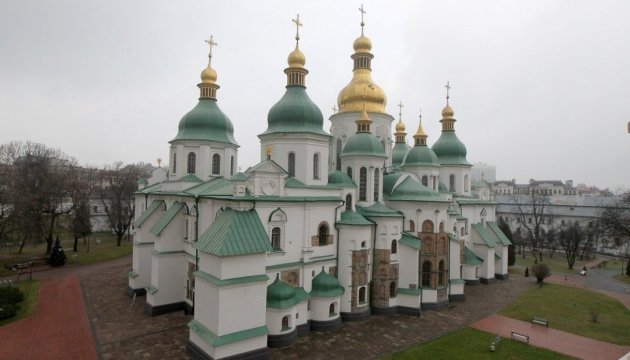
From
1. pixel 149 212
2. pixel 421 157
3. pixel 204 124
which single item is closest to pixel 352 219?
pixel 421 157

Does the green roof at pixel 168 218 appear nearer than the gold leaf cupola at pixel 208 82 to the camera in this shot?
Yes

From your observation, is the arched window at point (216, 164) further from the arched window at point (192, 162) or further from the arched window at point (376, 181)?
the arched window at point (376, 181)

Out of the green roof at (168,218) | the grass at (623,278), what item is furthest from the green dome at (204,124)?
the grass at (623,278)

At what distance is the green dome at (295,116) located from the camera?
746 inches

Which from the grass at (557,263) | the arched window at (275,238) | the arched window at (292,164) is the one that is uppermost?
the arched window at (292,164)

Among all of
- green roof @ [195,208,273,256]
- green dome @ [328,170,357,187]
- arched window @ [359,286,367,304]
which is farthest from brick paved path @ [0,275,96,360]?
green dome @ [328,170,357,187]

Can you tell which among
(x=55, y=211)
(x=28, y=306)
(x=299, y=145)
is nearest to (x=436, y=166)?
(x=299, y=145)

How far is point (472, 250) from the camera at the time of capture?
28891 millimetres

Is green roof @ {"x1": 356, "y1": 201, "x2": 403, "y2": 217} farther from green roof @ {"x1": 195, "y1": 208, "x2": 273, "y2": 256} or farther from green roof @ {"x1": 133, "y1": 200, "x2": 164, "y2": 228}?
green roof @ {"x1": 133, "y1": 200, "x2": 164, "y2": 228}

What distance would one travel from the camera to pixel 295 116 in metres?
19.0

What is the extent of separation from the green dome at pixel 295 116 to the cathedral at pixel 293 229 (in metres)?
0.07

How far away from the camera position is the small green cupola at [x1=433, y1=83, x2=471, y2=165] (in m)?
30.0

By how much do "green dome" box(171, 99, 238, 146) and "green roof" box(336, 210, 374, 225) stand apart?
34.6ft

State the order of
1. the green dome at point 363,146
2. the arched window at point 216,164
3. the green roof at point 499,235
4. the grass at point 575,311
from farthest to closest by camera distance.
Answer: the green roof at point 499,235
the arched window at point 216,164
the green dome at point 363,146
the grass at point 575,311
